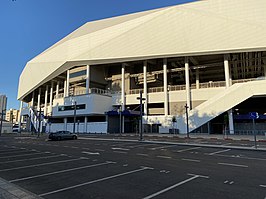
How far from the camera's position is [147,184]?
6480 millimetres

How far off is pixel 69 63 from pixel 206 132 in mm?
36400

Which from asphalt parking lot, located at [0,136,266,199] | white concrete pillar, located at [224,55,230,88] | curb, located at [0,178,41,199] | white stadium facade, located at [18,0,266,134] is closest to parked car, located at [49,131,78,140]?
white stadium facade, located at [18,0,266,134]

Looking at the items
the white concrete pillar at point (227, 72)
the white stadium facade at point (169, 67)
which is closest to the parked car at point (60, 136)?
the white stadium facade at point (169, 67)

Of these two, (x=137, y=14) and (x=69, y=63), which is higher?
(x=137, y=14)

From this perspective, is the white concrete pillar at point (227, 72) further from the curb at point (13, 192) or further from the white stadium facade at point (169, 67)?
the curb at point (13, 192)

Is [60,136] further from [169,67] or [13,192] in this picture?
[169,67]

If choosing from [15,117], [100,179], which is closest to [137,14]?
[100,179]

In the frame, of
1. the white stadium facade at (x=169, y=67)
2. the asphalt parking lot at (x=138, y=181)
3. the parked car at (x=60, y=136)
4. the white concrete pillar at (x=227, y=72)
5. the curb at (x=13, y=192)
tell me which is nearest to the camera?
the curb at (x=13, y=192)

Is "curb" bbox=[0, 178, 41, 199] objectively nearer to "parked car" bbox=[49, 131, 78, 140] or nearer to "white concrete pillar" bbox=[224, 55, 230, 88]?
"parked car" bbox=[49, 131, 78, 140]

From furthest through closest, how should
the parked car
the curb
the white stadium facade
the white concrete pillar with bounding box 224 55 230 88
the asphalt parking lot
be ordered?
the white concrete pillar with bounding box 224 55 230 88, the white stadium facade, the parked car, the asphalt parking lot, the curb

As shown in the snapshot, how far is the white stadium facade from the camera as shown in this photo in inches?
1473

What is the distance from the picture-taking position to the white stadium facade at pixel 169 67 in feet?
123

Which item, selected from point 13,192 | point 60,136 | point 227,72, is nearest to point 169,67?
point 227,72

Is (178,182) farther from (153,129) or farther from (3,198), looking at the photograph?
(153,129)
